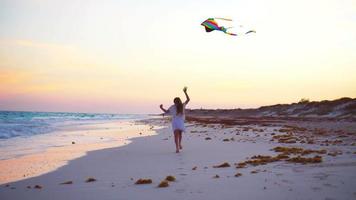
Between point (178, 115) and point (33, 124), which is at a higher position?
point (178, 115)

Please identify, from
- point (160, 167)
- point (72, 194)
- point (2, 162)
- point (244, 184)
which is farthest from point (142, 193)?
point (2, 162)

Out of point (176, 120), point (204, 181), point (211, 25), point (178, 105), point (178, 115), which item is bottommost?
point (204, 181)

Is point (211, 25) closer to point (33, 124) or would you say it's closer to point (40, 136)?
point (40, 136)

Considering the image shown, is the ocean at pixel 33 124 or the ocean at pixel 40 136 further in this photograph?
the ocean at pixel 33 124

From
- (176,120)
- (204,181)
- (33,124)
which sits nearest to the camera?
(204,181)

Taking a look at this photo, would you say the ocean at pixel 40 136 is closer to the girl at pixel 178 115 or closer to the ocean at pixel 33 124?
the ocean at pixel 33 124

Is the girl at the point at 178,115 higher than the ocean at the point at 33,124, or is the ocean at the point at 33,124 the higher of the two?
the girl at the point at 178,115

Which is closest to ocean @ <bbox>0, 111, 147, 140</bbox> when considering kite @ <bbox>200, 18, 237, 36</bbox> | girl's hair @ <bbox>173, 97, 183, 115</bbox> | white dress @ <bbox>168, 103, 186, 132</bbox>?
white dress @ <bbox>168, 103, 186, 132</bbox>

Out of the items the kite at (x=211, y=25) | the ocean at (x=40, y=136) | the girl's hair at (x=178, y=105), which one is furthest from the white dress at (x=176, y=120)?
the ocean at (x=40, y=136)

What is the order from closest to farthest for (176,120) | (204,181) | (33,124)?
(204,181)
(176,120)
(33,124)

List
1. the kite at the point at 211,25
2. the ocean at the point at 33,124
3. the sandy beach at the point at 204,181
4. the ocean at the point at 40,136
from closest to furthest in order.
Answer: the sandy beach at the point at 204,181, the kite at the point at 211,25, the ocean at the point at 40,136, the ocean at the point at 33,124

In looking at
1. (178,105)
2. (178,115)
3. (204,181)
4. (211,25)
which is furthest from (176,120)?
(204,181)

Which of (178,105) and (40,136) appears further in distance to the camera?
(40,136)

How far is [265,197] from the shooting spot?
4.79 m
